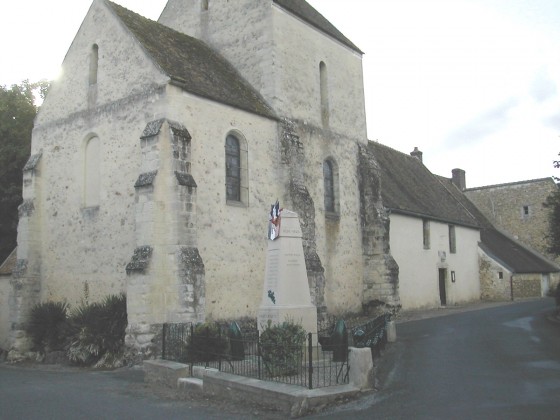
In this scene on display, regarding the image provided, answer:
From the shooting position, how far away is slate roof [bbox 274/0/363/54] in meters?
21.0

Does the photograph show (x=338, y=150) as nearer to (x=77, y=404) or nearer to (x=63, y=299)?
(x=63, y=299)

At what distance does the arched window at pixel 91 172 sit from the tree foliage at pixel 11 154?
21.4 ft

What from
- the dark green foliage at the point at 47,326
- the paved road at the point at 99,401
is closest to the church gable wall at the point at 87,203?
the dark green foliage at the point at 47,326

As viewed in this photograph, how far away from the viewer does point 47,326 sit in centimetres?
1681

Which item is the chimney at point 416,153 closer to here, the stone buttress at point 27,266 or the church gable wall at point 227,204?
the church gable wall at point 227,204

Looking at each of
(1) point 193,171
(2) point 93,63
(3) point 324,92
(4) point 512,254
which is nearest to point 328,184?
(3) point 324,92

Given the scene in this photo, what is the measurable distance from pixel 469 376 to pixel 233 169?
966 cm

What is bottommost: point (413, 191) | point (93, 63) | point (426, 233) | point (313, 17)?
point (426, 233)

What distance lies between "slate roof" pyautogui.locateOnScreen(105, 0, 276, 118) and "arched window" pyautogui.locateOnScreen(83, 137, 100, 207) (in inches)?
134

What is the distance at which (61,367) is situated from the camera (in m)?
15.1

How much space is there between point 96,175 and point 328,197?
872cm

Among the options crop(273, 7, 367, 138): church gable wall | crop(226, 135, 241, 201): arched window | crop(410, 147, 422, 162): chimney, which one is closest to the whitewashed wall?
crop(273, 7, 367, 138): church gable wall

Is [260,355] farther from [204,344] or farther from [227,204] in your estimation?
[227,204]

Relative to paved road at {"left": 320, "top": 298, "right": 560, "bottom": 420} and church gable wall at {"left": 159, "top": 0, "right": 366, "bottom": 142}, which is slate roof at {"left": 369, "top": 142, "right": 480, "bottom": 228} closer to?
church gable wall at {"left": 159, "top": 0, "right": 366, "bottom": 142}
